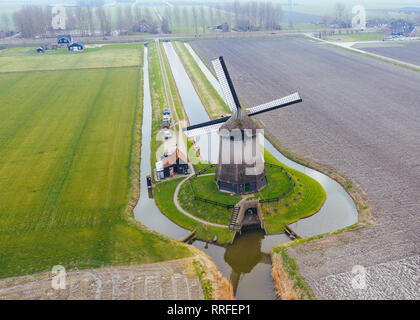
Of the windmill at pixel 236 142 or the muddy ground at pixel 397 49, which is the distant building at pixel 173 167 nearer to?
the windmill at pixel 236 142

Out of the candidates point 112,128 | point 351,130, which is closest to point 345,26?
point 351,130

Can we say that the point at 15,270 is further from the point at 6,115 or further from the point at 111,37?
the point at 111,37

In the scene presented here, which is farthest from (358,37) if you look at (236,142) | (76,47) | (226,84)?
Answer: (236,142)

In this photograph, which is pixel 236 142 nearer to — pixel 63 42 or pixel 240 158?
pixel 240 158

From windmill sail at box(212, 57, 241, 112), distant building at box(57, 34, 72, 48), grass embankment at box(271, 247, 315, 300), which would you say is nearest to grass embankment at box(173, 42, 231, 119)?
windmill sail at box(212, 57, 241, 112)

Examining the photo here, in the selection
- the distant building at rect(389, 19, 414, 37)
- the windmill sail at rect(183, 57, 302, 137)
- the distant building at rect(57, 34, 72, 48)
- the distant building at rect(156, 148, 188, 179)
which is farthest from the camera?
the distant building at rect(389, 19, 414, 37)

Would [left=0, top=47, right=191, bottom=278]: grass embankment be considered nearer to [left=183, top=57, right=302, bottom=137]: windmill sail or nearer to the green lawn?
[left=183, top=57, right=302, bottom=137]: windmill sail

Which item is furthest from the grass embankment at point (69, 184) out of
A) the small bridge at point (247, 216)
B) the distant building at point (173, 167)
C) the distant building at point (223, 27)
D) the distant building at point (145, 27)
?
the distant building at point (223, 27)
